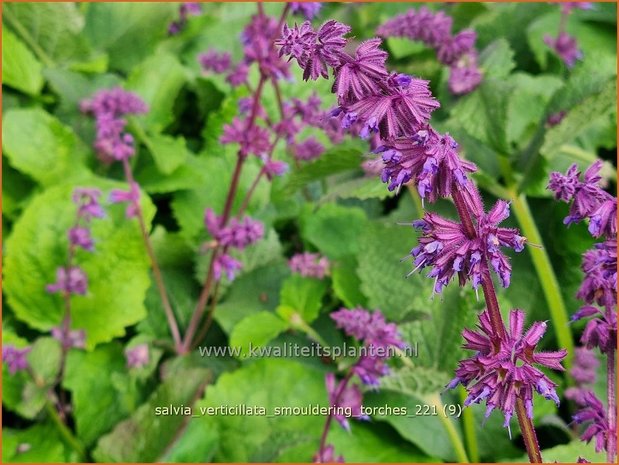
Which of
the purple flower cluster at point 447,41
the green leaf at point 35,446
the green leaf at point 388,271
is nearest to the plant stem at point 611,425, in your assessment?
the green leaf at point 388,271

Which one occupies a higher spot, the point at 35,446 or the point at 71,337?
the point at 71,337

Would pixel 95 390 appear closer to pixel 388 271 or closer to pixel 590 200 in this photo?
pixel 388 271

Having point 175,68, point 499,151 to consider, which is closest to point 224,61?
point 175,68

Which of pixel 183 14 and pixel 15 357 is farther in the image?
pixel 183 14

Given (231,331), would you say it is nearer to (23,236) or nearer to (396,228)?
(396,228)

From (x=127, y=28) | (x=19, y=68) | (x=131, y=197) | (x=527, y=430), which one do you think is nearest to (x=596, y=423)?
(x=527, y=430)

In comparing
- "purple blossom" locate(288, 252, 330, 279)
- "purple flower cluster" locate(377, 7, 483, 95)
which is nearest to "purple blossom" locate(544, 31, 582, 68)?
"purple flower cluster" locate(377, 7, 483, 95)

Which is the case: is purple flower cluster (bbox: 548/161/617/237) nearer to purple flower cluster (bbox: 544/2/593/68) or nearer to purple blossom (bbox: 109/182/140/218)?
purple blossom (bbox: 109/182/140/218)
